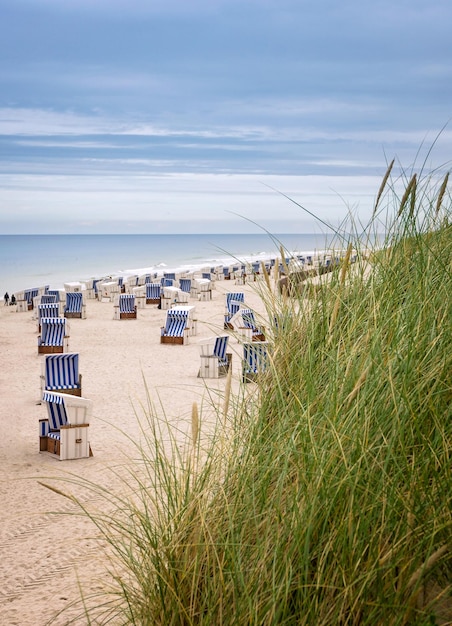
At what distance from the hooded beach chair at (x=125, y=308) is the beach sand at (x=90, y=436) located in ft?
1.49

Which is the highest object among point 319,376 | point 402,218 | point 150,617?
point 402,218

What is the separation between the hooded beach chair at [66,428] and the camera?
27.0ft

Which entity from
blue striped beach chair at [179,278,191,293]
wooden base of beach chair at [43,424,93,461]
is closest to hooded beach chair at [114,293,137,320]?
blue striped beach chair at [179,278,191,293]

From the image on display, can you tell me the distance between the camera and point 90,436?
9.45m

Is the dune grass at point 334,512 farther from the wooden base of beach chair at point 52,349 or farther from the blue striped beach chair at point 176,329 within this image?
the blue striped beach chair at point 176,329

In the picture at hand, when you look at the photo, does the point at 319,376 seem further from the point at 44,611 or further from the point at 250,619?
the point at 44,611

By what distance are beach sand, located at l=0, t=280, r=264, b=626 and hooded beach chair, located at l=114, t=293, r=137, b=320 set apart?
0.45 metres

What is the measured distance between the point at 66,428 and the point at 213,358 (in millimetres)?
5103

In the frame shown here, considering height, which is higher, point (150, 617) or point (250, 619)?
point (250, 619)

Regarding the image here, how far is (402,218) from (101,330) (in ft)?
56.7

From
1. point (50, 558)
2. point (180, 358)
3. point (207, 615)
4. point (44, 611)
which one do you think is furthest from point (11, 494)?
point (180, 358)

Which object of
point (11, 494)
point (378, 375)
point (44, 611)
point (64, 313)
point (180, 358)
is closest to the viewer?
point (378, 375)

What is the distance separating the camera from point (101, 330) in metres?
20.6

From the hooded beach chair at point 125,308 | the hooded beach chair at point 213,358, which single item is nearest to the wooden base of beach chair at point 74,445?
the hooded beach chair at point 213,358
